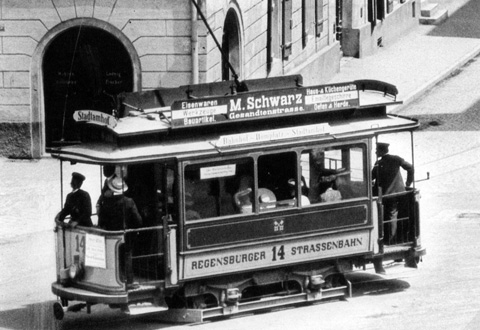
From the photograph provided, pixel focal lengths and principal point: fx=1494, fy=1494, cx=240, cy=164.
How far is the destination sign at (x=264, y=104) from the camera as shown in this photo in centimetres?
1777

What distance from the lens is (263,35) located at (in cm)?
3194

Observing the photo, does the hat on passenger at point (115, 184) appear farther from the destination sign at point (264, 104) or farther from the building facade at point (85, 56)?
the building facade at point (85, 56)

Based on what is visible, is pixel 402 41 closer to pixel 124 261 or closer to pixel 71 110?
pixel 71 110

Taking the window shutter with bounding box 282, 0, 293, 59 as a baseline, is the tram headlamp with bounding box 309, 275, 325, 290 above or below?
below

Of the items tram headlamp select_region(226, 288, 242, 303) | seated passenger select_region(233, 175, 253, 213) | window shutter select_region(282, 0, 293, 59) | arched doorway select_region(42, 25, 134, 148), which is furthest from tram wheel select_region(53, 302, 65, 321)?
window shutter select_region(282, 0, 293, 59)

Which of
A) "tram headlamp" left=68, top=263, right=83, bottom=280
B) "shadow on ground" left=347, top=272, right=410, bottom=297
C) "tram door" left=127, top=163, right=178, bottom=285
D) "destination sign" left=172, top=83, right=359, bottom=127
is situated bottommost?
"shadow on ground" left=347, top=272, right=410, bottom=297

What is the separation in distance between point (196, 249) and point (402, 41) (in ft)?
80.0

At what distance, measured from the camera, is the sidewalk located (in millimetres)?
35250

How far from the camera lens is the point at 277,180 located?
18656 mm

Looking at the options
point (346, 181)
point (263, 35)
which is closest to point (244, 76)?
point (263, 35)

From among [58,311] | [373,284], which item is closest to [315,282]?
[373,284]

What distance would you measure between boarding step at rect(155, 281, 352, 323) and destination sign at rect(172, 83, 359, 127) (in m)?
2.25

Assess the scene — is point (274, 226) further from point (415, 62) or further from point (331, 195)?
point (415, 62)

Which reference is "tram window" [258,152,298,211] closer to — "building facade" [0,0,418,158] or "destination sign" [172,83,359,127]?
"destination sign" [172,83,359,127]
